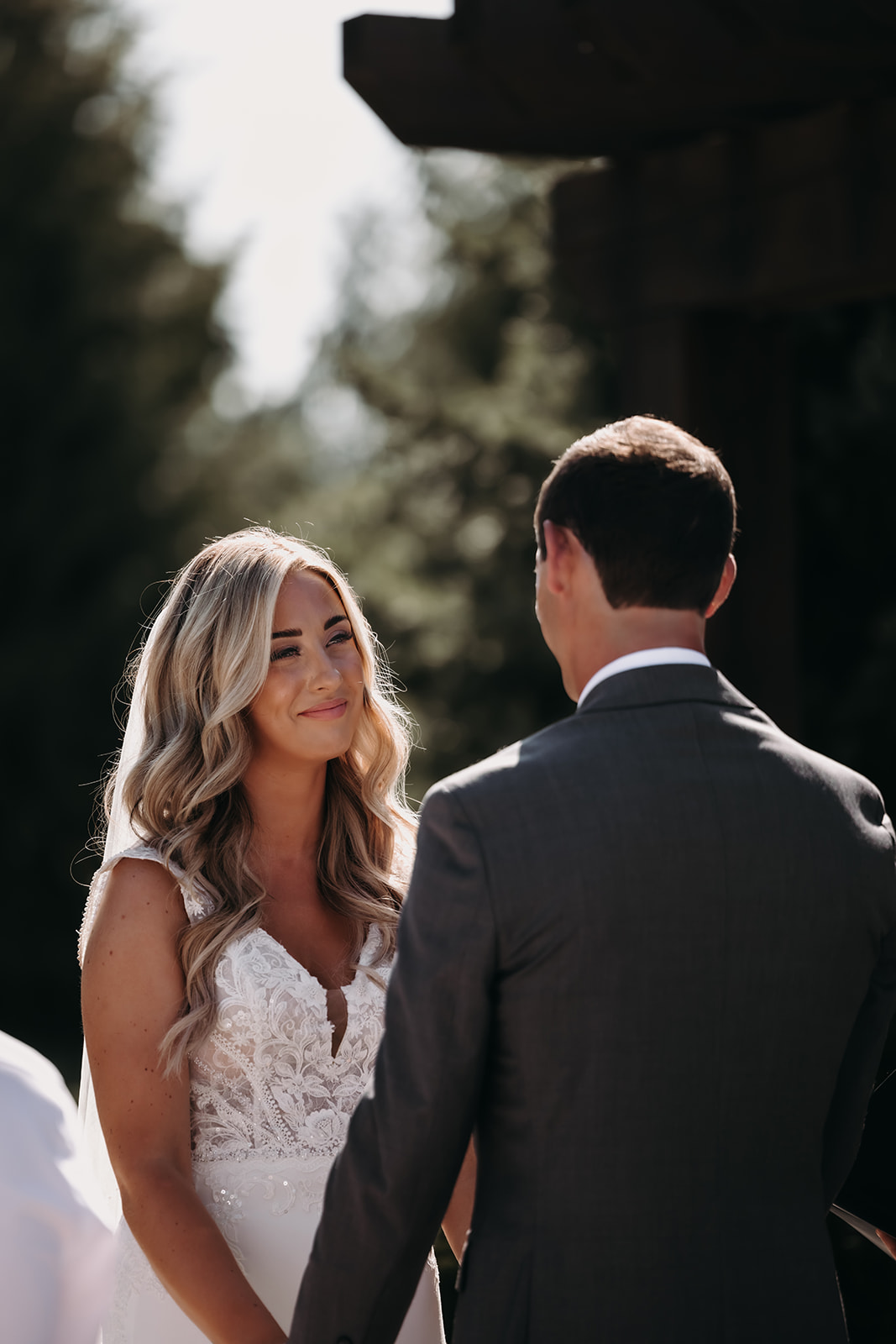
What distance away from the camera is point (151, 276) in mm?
11555

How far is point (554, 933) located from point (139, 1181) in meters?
1.01

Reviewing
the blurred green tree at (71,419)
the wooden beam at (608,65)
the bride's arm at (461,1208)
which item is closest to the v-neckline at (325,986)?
the bride's arm at (461,1208)

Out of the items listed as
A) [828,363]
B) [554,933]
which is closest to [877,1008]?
[554,933]

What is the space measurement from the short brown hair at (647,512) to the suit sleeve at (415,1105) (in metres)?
0.33

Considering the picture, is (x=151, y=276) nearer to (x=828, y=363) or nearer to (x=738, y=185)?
(x=828, y=363)

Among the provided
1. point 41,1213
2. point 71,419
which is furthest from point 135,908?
point 71,419

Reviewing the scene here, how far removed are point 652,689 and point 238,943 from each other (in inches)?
41.2

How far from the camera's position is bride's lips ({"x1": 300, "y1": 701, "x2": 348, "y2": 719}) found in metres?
2.64

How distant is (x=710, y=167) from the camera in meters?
3.46

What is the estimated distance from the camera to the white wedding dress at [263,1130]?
2377 mm

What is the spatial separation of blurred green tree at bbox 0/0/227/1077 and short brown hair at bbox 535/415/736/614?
9269mm

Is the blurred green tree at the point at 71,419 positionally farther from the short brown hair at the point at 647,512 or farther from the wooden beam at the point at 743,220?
the short brown hair at the point at 647,512

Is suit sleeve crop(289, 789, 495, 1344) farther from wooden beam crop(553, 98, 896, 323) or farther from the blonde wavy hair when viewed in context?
wooden beam crop(553, 98, 896, 323)

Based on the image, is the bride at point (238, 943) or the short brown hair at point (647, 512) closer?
the short brown hair at point (647, 512)
